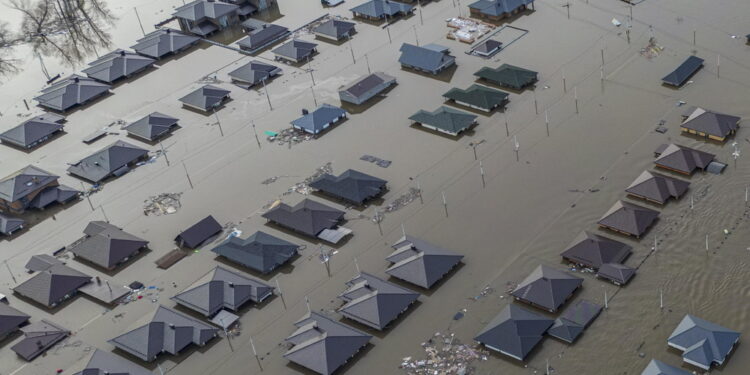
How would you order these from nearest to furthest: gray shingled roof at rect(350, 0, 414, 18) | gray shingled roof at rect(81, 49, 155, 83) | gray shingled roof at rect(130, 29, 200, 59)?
gray shingled roof at rect(81, 49, 155, 83) → gray shingled roof at rect(350, 0, 414, 18) → gray shingled roof at rect(130, 29, 200, 59)

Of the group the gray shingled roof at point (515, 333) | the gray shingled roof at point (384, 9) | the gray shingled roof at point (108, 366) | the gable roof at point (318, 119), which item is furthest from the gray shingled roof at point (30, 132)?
the gray shingled roof at point (515, 333)

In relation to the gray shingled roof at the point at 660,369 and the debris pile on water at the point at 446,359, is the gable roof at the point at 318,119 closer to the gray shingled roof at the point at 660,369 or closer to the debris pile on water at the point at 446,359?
the debris pile on water at the point at 446,359

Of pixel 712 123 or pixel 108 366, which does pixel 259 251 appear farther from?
pixel 712 123

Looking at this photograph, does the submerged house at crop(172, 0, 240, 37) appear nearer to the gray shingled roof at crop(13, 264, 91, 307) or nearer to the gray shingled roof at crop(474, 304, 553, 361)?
the gray shingled roof at crop(13, 264, 91, 307)

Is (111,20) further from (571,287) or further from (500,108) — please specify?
(571,287)

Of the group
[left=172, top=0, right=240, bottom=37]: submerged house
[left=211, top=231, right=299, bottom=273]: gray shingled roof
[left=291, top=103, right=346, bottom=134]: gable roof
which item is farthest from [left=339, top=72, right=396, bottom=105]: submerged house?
[left=172, top=0, right=240, bottom=37]: submerged house

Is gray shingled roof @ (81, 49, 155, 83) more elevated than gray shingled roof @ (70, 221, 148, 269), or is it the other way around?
gray shingled roof @ (81, 49, 155, 83)

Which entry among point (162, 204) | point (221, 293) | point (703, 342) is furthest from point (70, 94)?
point (703, 342)
